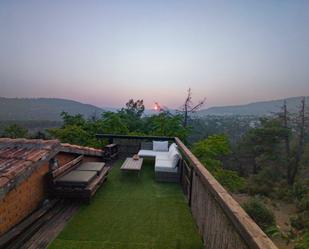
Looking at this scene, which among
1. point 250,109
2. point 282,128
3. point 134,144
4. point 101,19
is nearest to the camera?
point 134,144

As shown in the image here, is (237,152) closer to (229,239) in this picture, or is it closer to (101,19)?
(101,19)

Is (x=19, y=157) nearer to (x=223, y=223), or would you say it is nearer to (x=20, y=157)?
(x=20, y=157)

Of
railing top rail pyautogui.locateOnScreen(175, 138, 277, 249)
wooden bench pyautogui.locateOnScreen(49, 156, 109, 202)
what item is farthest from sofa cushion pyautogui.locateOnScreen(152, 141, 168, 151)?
railing top rail pyautogui.locateOnScreen(175, 138, 277, 249)

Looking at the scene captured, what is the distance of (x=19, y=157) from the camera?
3531 millimetres

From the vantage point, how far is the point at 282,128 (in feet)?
85.8

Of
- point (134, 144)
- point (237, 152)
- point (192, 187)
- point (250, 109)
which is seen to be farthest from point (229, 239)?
point (250, 109)

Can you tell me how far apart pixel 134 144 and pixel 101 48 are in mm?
6380

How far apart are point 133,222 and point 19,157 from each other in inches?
75.6

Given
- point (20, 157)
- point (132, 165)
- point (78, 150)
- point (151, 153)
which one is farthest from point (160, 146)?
point (20, 157)

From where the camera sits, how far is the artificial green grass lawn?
3.08 m

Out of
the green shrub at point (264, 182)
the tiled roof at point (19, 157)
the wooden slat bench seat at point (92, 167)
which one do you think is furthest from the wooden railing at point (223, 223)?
the green shrub at point (264, 182)

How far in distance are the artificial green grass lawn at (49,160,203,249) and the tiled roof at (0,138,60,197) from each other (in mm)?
928

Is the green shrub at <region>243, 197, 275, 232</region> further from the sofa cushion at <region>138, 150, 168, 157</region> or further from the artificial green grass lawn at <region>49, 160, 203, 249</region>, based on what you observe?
the artificial green grass lawn at <region>49, 160, 203, 249</region>

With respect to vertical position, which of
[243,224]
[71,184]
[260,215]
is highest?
[243,224]
